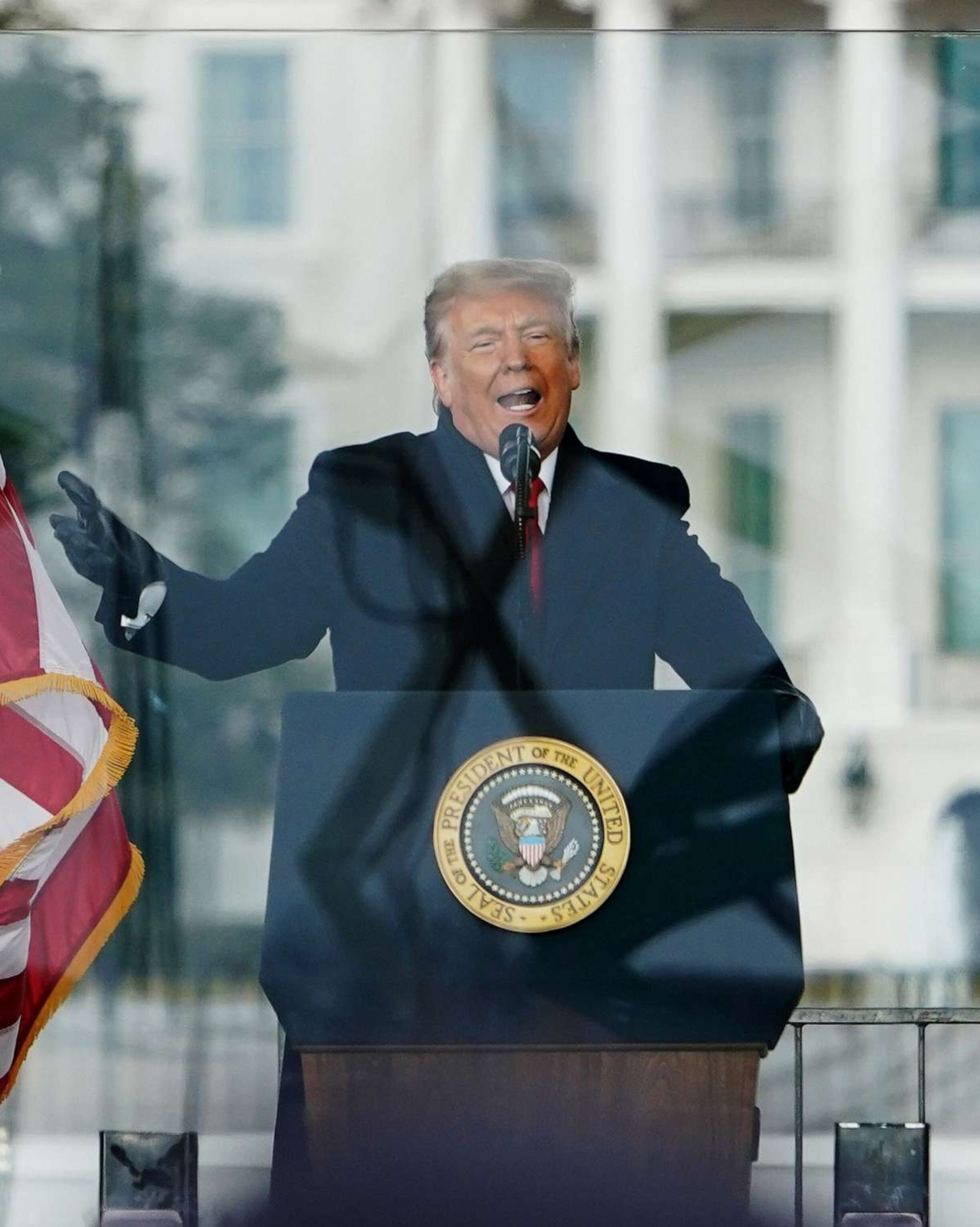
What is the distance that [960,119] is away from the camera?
3889 millimetres

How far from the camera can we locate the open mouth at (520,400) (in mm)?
3893

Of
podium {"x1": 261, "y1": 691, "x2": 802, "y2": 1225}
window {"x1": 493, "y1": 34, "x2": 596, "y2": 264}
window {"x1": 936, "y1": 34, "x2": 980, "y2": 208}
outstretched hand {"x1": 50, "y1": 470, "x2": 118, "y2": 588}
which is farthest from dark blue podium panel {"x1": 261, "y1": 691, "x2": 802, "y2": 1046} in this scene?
window {"x1": 936, "y1": 34, "x2": 980, "y2": 208}

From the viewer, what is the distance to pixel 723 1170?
3738mm

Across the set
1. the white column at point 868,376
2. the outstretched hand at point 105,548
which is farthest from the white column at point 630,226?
the outstretched hand at point 105,548

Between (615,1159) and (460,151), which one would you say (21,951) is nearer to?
(615,1159)

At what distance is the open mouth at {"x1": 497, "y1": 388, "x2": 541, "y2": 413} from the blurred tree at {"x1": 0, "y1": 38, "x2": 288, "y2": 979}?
1.06 feet

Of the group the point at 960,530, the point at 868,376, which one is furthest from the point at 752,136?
the point at 960,530

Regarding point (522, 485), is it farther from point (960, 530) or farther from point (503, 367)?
point (960, 530)

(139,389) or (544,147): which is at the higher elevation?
(544,147)

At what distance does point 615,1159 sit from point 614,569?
0.84 metres

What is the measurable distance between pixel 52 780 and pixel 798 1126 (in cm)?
115

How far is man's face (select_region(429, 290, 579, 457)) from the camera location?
3.87 meters

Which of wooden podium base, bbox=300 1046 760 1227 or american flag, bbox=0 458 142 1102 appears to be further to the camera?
american flag, bbox=0 458 142 1102

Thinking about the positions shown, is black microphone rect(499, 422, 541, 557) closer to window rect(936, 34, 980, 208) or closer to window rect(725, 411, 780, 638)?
window rect(725, 411, 780, 638)
